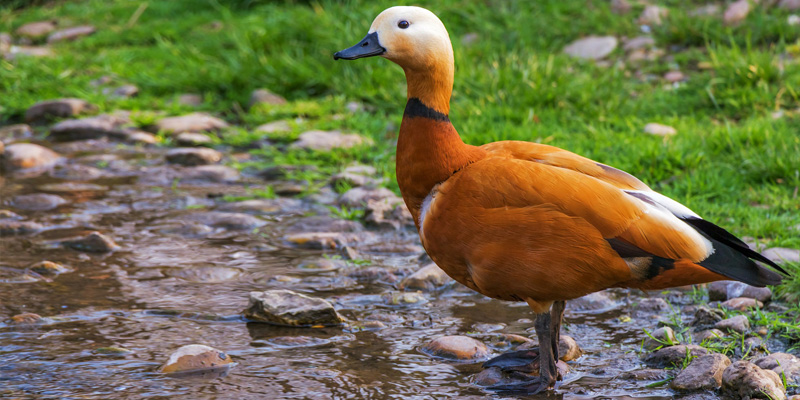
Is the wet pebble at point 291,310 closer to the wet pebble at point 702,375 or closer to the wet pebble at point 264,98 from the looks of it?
the wet pebble at point 702,375

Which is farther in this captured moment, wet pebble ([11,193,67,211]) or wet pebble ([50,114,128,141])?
wet pebble ([50,114,128,141])

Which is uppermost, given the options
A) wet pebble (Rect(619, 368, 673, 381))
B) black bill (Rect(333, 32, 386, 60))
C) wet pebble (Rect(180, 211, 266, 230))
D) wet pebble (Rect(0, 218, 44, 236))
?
black bill (Rect(333, 32, 386, 60))

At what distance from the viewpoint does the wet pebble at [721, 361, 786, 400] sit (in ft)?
8.77

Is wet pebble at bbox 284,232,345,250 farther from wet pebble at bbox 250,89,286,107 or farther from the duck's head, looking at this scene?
wet pebble at bbox 250,89,286,107

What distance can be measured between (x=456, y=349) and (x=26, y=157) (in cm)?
374

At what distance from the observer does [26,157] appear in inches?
224

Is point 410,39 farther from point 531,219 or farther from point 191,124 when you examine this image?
point 191,124

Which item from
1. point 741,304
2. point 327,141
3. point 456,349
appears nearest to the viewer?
point 456,349

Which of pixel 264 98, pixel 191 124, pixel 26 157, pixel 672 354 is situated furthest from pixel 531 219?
pixel 264 98

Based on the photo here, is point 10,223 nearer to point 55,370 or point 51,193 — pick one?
point 51,193

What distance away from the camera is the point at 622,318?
11.6 ft

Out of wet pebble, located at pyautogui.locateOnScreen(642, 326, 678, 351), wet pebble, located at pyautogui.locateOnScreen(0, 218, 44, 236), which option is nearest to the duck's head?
wet pebble, located at pyautogui.locateOnScreen(642, 326, 678, 351)

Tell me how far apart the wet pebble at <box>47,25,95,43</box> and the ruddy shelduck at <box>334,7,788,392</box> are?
7641 mm

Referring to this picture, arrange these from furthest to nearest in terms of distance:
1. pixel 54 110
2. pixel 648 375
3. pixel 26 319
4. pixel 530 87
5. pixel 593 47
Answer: pixel 593 47
pixel 54 110
pixel 530 87
pixel 26 319
pixel 648 375
